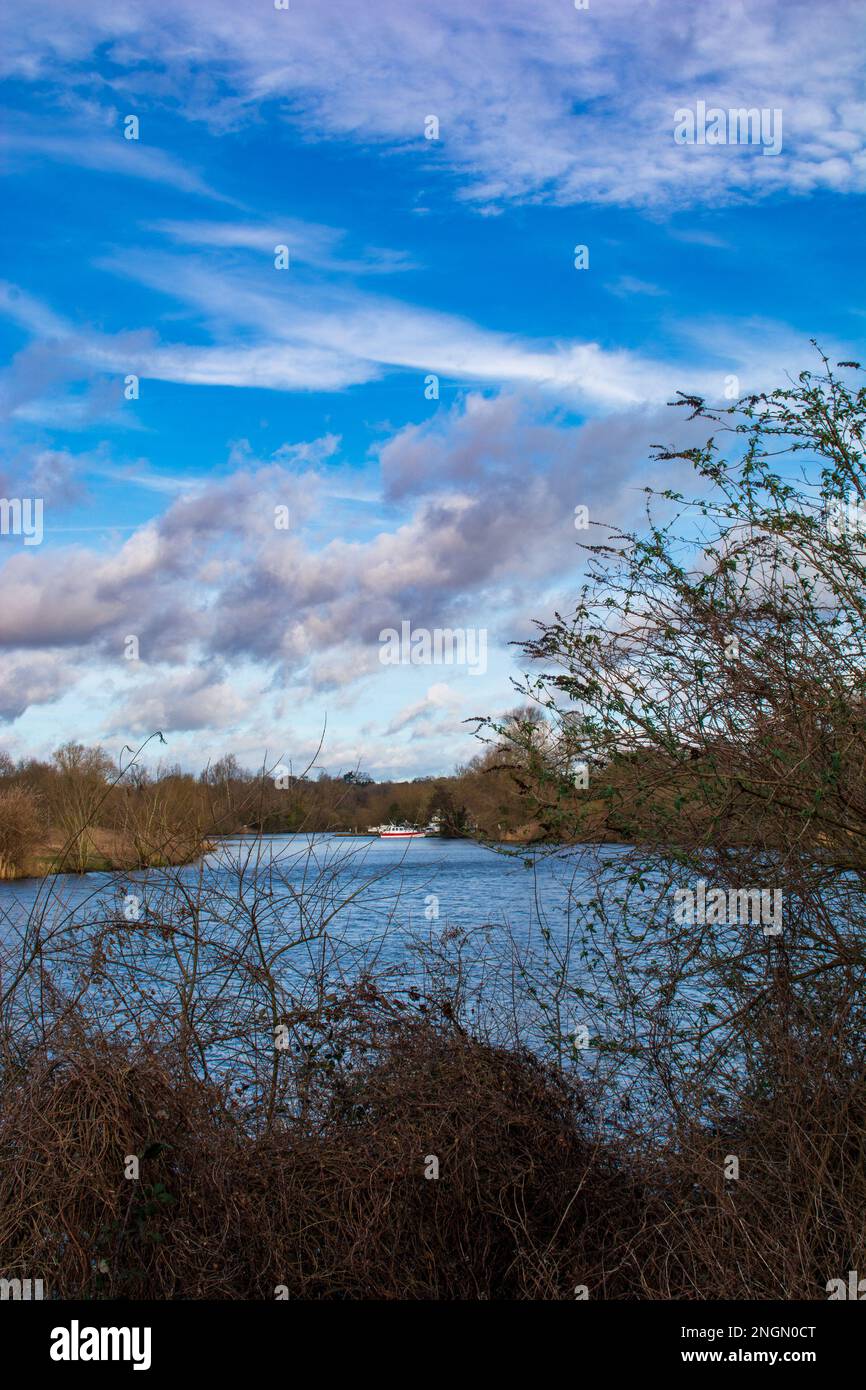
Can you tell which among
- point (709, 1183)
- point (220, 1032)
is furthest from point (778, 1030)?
point (220, 1032)

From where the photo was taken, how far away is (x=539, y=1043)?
6.73m

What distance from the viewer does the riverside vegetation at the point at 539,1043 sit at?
543cm

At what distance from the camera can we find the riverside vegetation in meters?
5.43

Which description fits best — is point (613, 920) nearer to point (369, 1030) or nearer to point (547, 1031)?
point (547, 1031)

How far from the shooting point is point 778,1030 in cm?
620
